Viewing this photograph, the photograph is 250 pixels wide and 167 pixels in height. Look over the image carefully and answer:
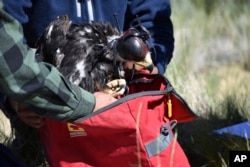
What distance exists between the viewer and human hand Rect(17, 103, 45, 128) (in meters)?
2.58

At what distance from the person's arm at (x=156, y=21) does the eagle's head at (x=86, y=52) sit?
0.49 m

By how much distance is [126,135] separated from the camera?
249 centimetres

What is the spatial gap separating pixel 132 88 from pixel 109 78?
0.15m

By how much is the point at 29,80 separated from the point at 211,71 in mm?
3890

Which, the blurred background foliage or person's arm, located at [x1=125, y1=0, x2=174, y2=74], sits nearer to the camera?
person's arm, located at [x1=125, y1=0, x2=174, y2=74]

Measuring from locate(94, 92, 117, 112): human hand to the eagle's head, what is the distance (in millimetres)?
108

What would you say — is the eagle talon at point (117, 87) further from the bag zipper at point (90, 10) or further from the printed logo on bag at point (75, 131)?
the bag zipper at point (90, 10)

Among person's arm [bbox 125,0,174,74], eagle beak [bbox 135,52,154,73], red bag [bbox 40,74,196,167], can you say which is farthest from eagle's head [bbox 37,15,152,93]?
person's arm [bbox 125,0,174,74]

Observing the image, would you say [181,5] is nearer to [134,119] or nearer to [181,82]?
[181,82]

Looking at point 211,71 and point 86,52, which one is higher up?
point 86,52

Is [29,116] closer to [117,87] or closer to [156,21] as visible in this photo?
[117,87]

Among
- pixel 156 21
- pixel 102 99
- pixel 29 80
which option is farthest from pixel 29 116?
pixel 156 21

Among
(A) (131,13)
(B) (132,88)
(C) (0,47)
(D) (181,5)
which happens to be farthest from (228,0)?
(C) (0,47)

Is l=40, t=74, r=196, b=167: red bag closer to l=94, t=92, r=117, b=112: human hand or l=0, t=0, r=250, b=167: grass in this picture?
l=94, t=92, r=117, b=112: human hand
